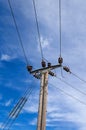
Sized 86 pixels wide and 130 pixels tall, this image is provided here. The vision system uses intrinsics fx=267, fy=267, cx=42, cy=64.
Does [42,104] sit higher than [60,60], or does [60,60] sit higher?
[60,60]

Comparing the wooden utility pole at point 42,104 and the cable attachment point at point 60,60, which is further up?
the cable attachment point at point 60,60

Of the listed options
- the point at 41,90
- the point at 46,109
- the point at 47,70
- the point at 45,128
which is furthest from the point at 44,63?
the point at 45,128

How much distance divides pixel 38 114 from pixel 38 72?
3685 mm

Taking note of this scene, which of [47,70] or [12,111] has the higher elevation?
[47,70]

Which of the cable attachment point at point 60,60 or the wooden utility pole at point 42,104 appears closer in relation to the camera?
the wooden utility pole at point 42,104

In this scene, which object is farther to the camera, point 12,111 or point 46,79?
point 12,111

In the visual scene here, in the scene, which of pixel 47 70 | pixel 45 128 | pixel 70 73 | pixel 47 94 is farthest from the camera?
pixel 70 73

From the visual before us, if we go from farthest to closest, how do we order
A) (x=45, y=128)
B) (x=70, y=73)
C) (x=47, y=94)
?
1. (x=70, y=73)
2. (x=47, y=94)
3. (x=45, y=128)

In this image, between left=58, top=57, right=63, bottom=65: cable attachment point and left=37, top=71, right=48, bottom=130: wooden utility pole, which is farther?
left=58, top=57, right=63, bottom=65: cable attachment point

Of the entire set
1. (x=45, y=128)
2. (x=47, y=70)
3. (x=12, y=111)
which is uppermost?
(x=47, y=70)

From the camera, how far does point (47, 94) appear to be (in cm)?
1831

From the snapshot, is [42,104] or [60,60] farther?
[60,60]

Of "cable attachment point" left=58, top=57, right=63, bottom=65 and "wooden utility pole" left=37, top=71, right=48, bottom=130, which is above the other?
"cable attachment point" left=58, top=57, right=63, bottom=65

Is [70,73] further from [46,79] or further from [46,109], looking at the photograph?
[46,109]
